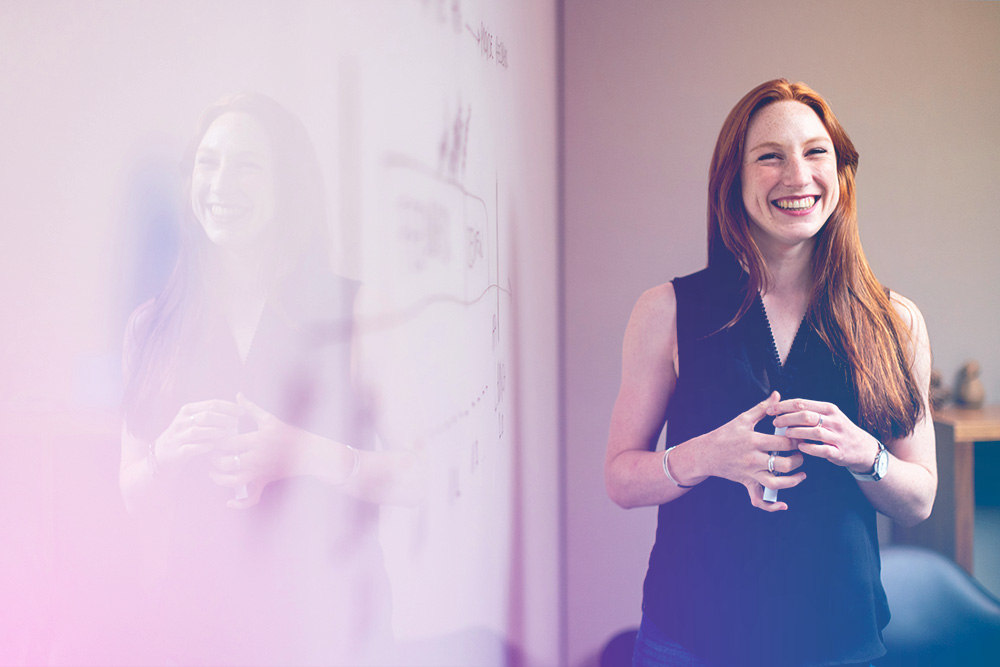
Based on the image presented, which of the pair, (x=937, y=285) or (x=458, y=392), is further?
(x=937, y=285)

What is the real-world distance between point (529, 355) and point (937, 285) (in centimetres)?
139

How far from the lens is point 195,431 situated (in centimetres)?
24

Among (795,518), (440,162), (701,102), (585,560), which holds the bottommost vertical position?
(585,560)

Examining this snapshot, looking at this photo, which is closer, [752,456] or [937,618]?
[752,456]

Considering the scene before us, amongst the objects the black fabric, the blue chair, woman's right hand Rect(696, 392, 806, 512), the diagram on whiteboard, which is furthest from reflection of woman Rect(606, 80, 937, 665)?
the black fabric

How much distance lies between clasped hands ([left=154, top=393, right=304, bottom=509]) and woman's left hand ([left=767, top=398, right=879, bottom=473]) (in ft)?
2.85

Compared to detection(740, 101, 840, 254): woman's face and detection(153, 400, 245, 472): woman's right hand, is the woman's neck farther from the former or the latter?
detection(153, 400, 245, 472): woman's right hand

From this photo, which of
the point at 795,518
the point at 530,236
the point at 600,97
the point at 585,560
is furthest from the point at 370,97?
the point at 585,560

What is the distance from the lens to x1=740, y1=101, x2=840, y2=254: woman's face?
110 centimetres

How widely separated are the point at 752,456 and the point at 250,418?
2.90 ft

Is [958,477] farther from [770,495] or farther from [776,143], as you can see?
[776,143]

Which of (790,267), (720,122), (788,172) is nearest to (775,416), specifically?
(790,267)

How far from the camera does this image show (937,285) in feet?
5.82

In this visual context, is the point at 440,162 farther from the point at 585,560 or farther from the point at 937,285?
the point at 937,285
